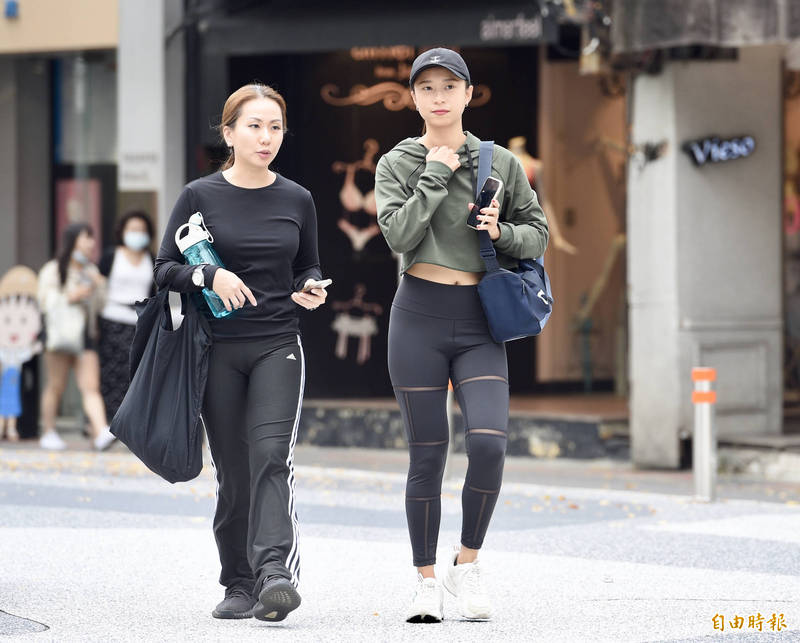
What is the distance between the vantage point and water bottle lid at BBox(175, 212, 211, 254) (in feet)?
19.8

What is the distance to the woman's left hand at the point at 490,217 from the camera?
5.96 m

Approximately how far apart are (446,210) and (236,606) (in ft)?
5.53

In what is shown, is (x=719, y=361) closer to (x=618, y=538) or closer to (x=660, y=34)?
(x=660, y=34)

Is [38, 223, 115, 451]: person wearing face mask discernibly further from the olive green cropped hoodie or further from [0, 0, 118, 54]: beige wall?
Result: the olive green cropped hoodie

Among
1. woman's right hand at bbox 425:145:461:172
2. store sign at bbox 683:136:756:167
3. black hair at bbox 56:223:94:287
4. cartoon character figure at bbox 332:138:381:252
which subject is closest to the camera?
woman's right hand at bbox 425:145:461:172

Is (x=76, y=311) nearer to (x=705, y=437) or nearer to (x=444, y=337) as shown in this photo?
(x=705, y=437)

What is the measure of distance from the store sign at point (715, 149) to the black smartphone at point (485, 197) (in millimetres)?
6993

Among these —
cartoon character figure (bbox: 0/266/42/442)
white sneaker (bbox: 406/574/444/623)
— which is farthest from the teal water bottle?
cartoon character figure (bbox: 0/266/42/442)

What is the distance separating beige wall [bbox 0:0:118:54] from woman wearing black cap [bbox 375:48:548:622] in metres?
9.86

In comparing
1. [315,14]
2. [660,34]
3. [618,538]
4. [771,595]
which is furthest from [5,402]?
[771,595]

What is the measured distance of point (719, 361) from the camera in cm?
1307

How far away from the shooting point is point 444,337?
20.0 ft

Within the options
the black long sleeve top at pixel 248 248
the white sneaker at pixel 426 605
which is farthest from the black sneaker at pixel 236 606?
the black long sleeve top at pixel 248 248

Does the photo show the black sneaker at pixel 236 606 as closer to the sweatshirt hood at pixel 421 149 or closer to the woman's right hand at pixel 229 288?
the woman's right hand at pixel 229 288
